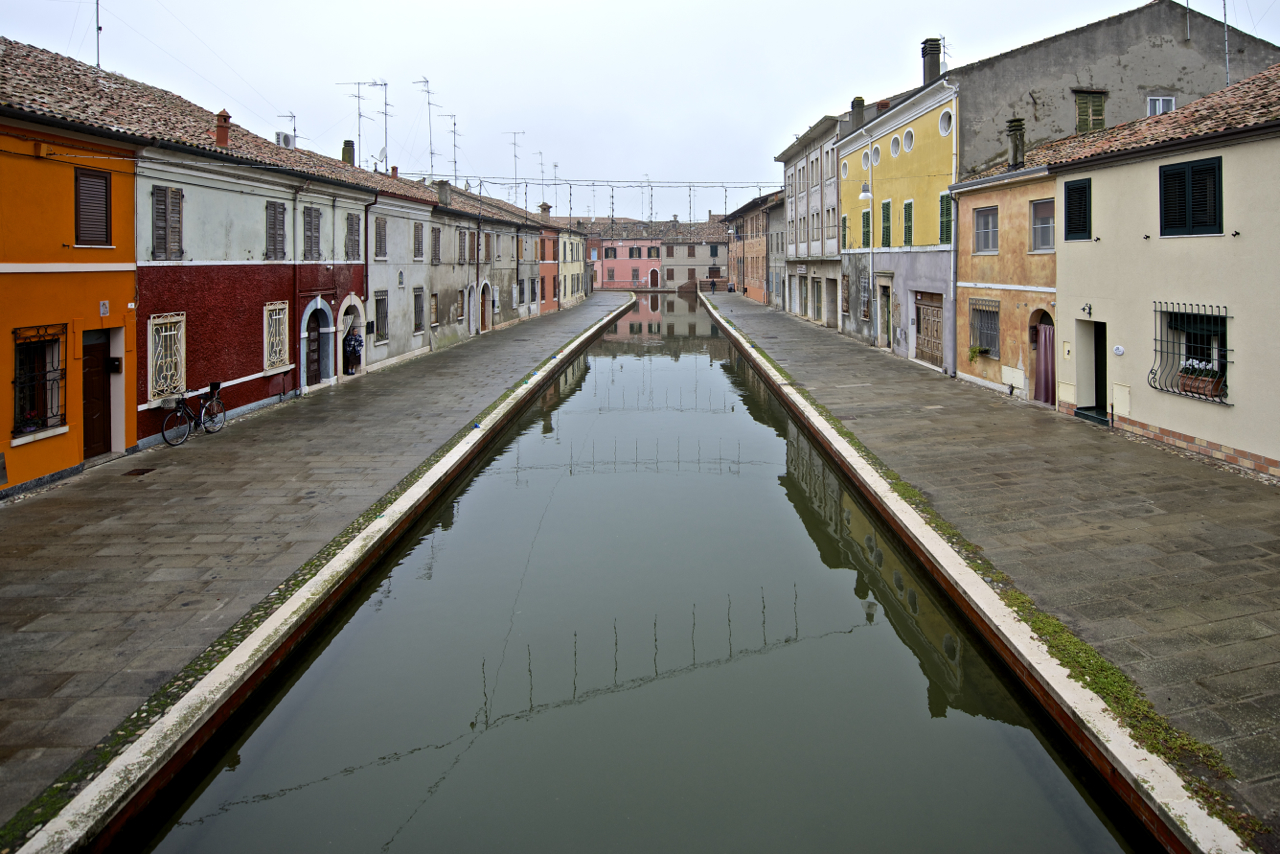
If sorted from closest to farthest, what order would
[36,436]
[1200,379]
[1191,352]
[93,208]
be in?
1. [36,436]
2. [1200,379]
3. [93,208]
4. [1191,352]

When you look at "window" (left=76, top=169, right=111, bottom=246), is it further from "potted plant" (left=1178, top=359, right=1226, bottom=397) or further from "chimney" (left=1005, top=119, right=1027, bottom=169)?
"chimney" (left=1005, top=119, right=1027, bottom=169)

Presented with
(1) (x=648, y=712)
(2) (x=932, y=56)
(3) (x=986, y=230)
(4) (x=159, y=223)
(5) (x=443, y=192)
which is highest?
(2) (x=932, y=56)

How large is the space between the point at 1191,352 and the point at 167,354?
16049mm

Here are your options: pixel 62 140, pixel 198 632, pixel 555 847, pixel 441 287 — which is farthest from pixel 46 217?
pixel 441 287

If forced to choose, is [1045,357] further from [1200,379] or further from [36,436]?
[36,436]

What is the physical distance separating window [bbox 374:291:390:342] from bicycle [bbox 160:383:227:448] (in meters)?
9.75

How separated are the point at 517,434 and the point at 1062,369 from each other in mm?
10498

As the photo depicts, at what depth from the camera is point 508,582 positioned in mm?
10586

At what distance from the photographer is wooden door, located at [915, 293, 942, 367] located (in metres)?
24.7

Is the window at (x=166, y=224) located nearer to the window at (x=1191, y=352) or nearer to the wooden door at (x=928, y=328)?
the window at (x=1191, y=352)

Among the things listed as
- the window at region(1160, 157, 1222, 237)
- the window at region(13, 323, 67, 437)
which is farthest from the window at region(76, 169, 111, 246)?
the window at region(1160, 157, 1222, 237)

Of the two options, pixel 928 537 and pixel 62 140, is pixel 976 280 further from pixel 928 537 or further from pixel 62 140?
pixel 62 140

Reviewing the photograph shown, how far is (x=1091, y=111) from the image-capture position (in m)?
22.4

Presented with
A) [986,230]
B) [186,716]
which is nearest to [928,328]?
[986,230]
